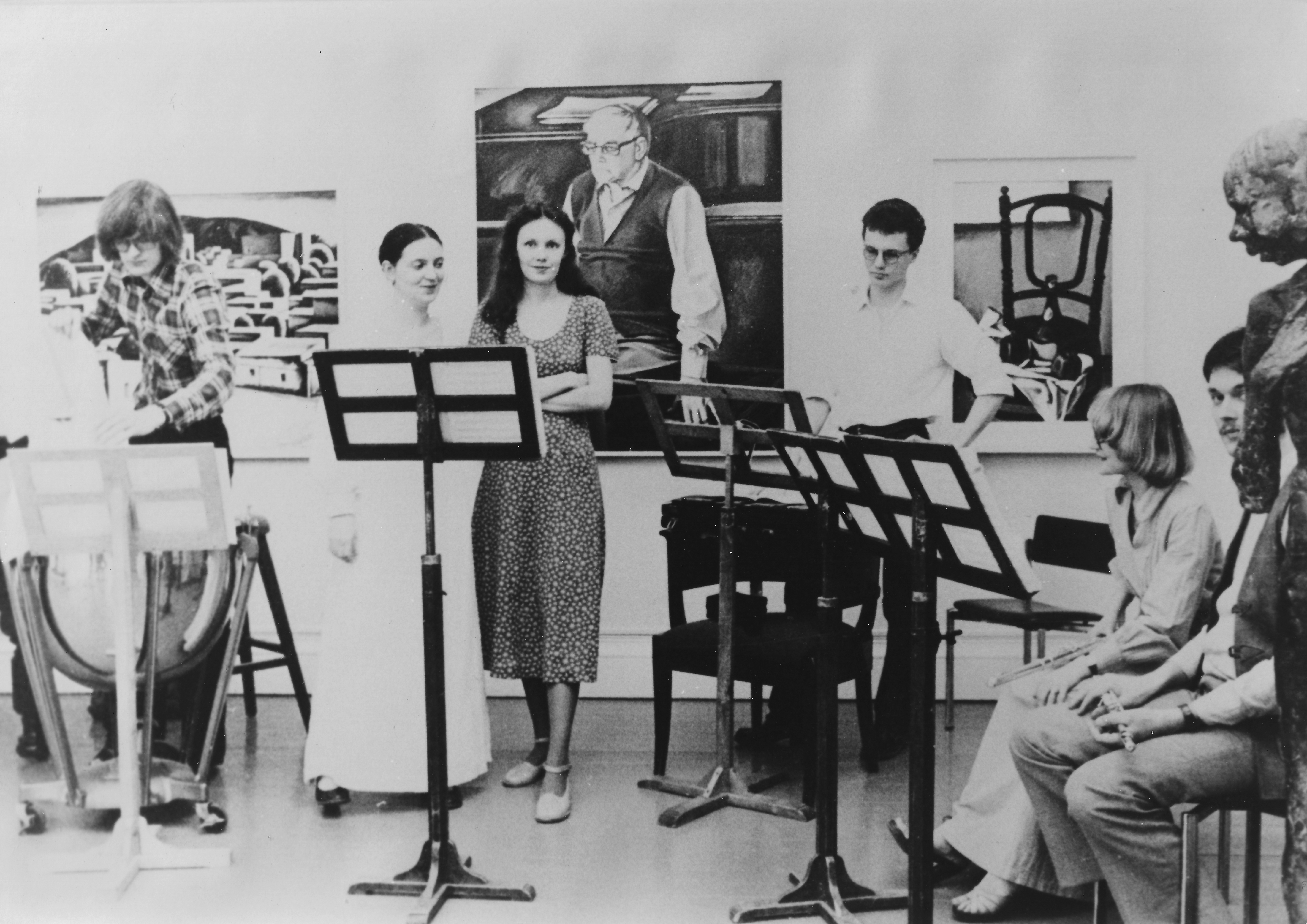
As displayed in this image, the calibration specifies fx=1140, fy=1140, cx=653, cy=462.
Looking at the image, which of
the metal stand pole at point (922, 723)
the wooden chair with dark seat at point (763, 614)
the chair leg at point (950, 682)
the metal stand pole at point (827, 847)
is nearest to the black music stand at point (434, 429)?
the metal stand pole at point (827, 847)

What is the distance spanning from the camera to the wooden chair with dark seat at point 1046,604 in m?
3.95

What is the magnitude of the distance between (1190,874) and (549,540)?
75.6 inches

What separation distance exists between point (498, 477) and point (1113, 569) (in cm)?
176

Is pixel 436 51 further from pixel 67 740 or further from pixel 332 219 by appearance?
pixel 67 740

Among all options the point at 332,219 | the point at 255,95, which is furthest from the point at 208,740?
the point at 255,95

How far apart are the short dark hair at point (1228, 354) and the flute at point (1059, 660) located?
2.28 ft

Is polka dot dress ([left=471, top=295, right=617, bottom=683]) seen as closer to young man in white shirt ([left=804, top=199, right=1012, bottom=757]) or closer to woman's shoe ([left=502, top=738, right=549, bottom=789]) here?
woman's shoe ([left=502, top=738, right=549, bottom=789])

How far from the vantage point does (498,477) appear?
3482 millimetres

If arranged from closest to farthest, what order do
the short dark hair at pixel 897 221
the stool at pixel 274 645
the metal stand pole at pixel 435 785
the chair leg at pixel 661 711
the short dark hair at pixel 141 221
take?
the metal stand pole at pixel 435 785 → the chair leg at pixel 661 711 → the short dark hair at pixel 141 221 → the stool at pixel 274 645 → the short dark hair at pixel 897 221

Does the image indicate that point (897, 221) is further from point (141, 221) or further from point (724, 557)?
point (141, 221)

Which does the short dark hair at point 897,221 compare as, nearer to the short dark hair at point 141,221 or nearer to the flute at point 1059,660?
the flute at point 1059,660

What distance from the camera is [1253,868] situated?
2283 millimetres

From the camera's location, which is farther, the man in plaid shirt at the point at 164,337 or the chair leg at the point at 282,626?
the chair leg at the point at 282,626

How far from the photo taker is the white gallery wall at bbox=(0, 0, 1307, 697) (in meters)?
3.93
